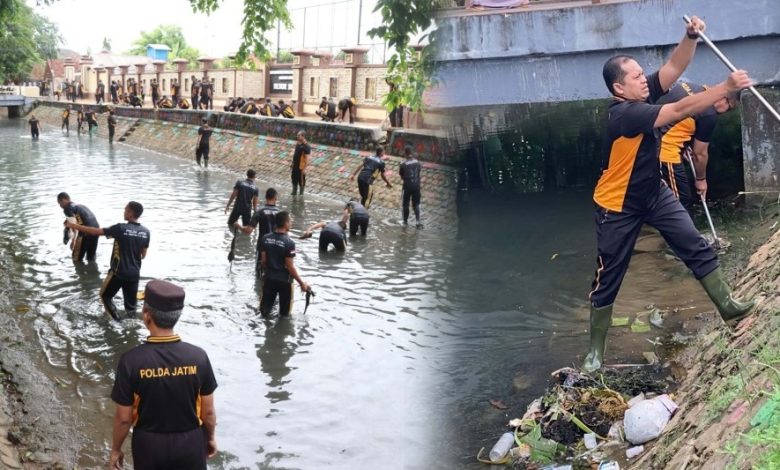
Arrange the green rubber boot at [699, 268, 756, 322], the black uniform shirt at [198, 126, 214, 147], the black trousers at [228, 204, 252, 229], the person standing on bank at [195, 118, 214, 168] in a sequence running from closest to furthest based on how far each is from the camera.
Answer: the green rubber boot at [699, 268, 756, 322]
the black trousers at [228, 204, 252, 229]
the black uniform shirt at [198, 126, 214, 147]
the person standing on bank at [195, 118, 214, 168]

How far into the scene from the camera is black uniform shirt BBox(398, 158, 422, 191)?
15000 mm

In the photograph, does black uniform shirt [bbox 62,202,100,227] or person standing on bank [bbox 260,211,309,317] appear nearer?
person standing on bank [bbox 260,211,309,317]

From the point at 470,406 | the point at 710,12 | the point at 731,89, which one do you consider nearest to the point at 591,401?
the point at 470,406

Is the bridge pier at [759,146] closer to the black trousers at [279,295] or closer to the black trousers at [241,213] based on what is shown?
the black trousers at [279,295]

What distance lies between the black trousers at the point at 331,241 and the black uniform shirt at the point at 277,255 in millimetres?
3748

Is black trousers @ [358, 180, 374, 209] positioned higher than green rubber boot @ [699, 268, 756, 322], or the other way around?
green rubber boot @ [699, 268, 756, 322]

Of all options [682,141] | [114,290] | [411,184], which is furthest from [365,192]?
[682,141]

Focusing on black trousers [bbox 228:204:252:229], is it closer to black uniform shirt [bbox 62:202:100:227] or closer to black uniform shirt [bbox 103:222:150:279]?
black uniform shirt [bbox 62:202:100:227]

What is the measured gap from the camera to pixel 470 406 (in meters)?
6.09

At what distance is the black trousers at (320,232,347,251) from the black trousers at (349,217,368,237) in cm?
124

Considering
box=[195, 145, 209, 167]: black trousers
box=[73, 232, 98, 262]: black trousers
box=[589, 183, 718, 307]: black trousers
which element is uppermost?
box=[589, 183, 718, 307]: black trousers

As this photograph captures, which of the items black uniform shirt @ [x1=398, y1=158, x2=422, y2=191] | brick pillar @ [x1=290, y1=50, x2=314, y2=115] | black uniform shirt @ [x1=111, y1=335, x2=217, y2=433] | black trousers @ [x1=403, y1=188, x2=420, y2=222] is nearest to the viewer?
black uniform shirt @ [x1=111, y1=335, x2=217, y2=433]

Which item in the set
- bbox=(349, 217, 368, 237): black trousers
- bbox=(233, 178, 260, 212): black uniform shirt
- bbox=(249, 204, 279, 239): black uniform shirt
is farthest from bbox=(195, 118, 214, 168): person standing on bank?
bbox=(249, 204, 279, 239): black uniform shirt

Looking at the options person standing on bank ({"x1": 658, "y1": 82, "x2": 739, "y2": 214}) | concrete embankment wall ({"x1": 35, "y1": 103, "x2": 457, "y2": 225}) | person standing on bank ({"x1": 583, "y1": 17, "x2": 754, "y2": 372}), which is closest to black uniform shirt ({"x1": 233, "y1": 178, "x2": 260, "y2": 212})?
concrete embankment wall ({"x1": 35, "y1": 103, "x2": 457, "y2": 225})
